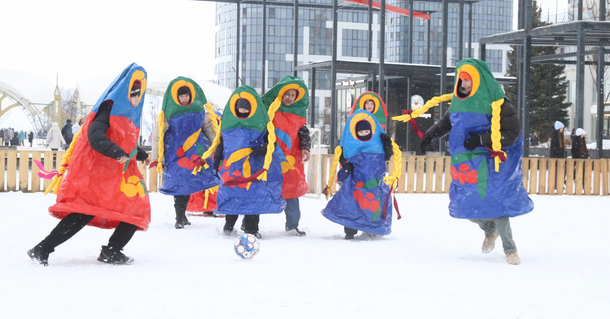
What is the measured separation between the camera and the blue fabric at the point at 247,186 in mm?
7125

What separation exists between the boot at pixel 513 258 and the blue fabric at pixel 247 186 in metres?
2.46

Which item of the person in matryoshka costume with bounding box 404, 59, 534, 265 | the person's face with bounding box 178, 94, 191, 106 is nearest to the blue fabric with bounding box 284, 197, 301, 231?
the person's face with bounding box 178, 94, 191, 106

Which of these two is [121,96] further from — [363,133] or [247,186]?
[363,133]

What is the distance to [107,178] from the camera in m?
5.31

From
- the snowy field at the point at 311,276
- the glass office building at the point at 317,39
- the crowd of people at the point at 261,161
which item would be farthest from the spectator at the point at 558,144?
the glass office building at the point at 317,39

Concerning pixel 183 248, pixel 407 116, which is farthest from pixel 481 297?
pixel 183 248

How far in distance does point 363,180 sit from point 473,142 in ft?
5.30

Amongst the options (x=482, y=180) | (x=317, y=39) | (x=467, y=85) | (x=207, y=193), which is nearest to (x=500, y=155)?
(x=482, y=180)

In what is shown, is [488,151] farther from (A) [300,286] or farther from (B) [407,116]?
(A) [300,286]

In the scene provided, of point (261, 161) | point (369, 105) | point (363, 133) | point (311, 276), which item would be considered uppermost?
point (369, 105)

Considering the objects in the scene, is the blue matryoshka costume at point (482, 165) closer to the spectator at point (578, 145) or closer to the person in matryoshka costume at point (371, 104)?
the person in matryoshka costume at point (371, 104)

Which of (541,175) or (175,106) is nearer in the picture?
(175,106)

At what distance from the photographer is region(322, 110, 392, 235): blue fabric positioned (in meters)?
7.29

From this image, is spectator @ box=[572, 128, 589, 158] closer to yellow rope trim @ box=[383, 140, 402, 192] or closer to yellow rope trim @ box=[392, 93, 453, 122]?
yellow rope trim @ box=[383, 140, 402, 192]
